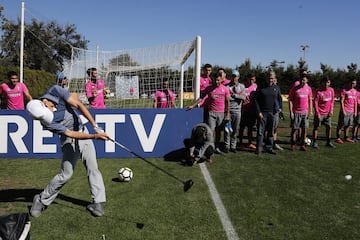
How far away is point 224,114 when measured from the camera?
8602mm

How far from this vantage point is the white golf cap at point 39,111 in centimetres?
439

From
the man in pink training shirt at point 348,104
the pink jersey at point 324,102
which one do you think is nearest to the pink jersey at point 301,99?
the pink jersey at point 324,102

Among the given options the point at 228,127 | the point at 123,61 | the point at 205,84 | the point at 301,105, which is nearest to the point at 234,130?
the point at 228,127

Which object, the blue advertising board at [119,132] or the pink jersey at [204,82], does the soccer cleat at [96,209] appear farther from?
the pink jersey at [204,82]

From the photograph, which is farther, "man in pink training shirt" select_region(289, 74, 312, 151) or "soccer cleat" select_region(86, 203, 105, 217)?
"man in pink training shirt" select_region(289, 74, 312, 151)

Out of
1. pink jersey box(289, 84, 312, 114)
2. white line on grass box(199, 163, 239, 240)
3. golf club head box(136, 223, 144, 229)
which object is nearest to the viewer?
white line on grass box(199, 163, 239, 240)

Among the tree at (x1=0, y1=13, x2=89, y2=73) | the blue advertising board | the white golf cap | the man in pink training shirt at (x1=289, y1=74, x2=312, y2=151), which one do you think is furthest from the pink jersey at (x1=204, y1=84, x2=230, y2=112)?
the tree at (x1=0, y1=13, x2=89, y2=73)

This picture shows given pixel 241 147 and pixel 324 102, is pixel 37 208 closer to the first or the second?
pixel 241 147

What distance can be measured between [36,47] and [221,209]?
57.0 metres

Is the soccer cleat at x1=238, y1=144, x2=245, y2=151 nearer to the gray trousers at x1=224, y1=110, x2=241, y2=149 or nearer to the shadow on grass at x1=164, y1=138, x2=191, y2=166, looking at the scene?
the gray trousers at x1=224, y1=110, x2=241, y2=149

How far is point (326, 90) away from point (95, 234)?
7.60m

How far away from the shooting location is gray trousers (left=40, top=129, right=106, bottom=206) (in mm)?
4922

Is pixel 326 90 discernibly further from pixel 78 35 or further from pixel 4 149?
pixel 78 35

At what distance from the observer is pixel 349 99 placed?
34.9 ft
